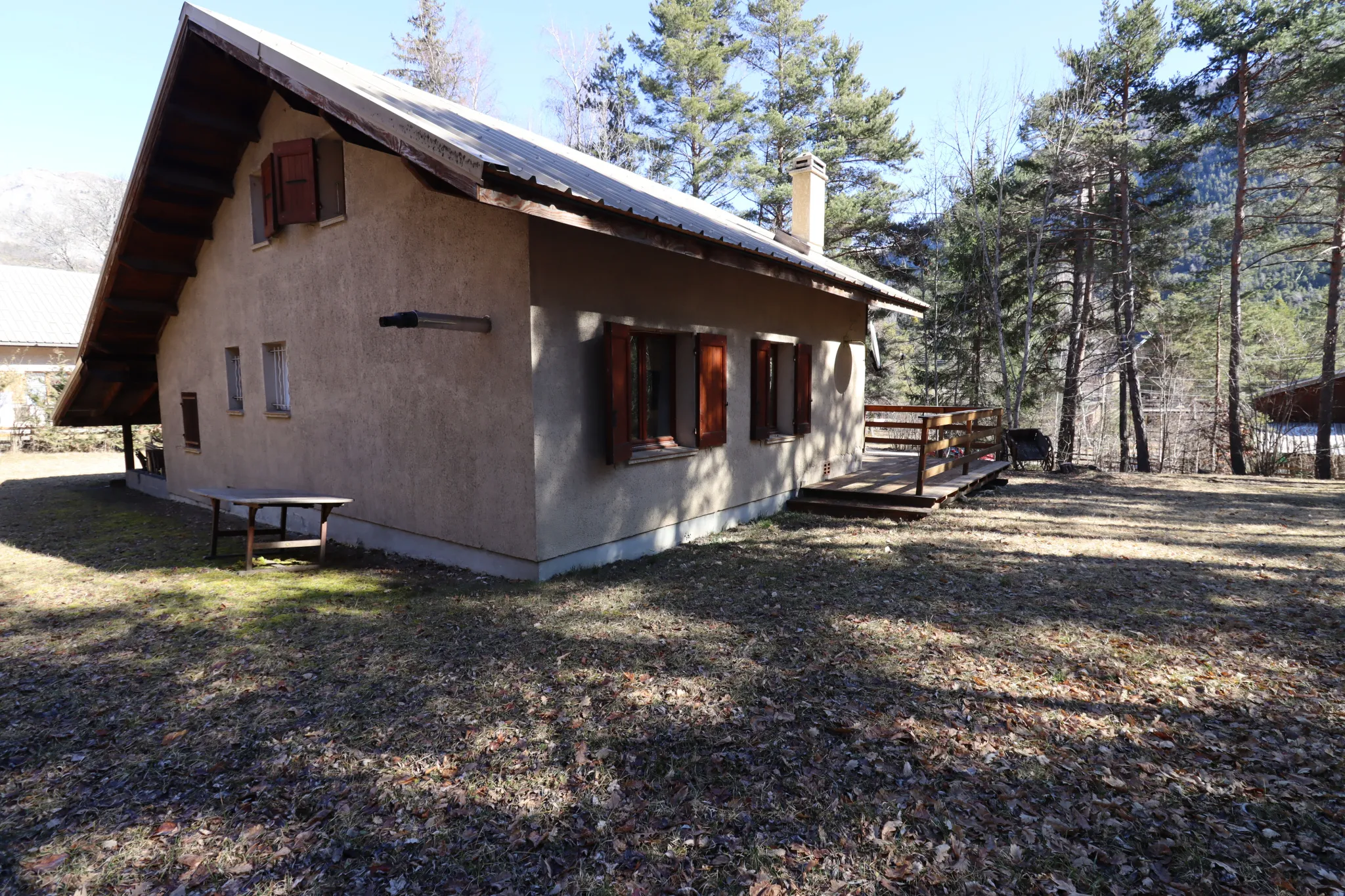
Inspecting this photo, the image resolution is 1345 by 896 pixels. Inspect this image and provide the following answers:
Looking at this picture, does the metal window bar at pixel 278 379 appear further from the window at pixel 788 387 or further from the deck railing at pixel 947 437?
the deck railing at pixel 947 437

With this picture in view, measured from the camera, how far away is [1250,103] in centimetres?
1505

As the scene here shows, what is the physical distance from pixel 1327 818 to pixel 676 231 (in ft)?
18.0

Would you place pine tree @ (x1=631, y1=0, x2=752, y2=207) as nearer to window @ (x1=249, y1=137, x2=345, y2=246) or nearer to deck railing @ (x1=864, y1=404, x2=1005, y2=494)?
deck railing @ (x1=864, y1=404, x2=1005, y2=494)

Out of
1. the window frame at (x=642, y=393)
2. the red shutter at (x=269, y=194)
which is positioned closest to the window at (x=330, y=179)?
the red shutter at (x=269, y=194)

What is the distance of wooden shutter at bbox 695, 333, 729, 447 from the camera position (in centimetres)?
758

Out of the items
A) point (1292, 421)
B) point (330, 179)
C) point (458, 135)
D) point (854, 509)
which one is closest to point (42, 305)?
point (330, 179)

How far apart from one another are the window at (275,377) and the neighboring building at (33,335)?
53.5 ft

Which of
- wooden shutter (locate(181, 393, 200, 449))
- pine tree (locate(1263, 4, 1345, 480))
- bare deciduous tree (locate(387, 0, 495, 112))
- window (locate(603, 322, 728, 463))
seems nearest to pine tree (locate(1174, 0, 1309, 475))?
pine tree (locate(1263, 4, 1345, 480))

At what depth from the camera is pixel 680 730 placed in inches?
140

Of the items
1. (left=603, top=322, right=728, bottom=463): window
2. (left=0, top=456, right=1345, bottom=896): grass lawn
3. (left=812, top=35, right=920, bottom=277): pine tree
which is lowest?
(left=0, top=456, right=1345, bottom=896): grass lawn

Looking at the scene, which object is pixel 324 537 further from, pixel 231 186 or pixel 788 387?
pixel 788 387

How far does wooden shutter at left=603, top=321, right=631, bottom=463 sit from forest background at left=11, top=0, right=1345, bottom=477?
9.59 m

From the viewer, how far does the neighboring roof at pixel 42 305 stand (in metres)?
21.8

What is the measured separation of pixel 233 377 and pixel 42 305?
21742 mm
